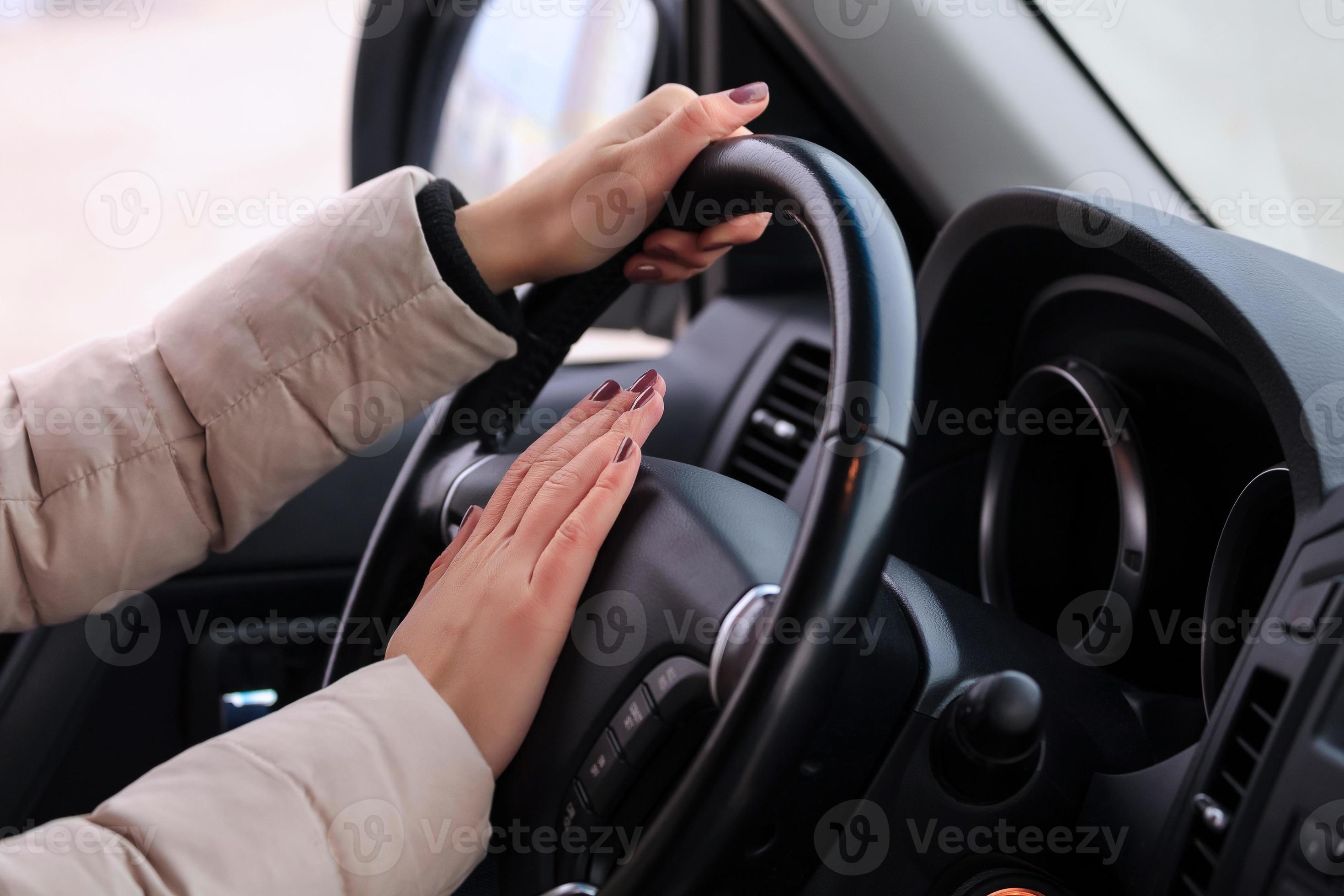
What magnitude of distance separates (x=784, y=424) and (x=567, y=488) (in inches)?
25.4

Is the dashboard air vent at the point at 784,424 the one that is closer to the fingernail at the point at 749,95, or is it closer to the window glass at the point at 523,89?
the fingernail at the point at 749,95

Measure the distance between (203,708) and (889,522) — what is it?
42.8 inches

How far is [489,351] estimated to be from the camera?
84 cm

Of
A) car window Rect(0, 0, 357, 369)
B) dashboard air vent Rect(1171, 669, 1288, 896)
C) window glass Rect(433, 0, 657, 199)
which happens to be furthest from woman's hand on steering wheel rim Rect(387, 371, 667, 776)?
car window Rect(0, 0, 357, 369)

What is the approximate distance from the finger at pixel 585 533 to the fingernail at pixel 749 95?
276mm

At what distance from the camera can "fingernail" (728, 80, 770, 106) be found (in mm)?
740

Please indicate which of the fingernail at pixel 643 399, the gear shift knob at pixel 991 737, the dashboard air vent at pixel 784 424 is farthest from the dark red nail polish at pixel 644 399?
the dashboard air vent at pixel 784 424

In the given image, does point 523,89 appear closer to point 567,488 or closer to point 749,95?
point 749,95

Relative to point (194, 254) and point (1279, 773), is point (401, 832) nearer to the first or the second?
point (1279, 773)

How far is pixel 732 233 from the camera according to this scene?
0.81 meters

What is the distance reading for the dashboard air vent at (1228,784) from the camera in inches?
21.8

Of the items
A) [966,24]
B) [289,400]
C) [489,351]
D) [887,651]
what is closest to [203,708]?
[289,400]

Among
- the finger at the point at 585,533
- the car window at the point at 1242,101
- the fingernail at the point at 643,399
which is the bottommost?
the finger at the point at 585,533

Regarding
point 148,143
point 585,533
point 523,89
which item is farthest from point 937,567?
point 148,143
